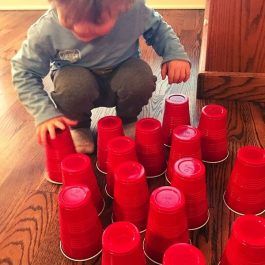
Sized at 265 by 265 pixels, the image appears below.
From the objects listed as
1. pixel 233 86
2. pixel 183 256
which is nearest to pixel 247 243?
pixel 183 256

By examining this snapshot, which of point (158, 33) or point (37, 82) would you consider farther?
point (158, 33)

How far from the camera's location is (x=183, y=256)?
55cm

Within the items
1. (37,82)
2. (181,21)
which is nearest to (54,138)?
(37,82)

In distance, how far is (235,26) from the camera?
3.54 feet

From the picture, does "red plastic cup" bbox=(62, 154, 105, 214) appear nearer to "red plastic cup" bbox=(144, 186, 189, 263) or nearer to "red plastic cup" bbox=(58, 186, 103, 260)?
"red plastic cup" bbox=(58, 186, 103, 260)

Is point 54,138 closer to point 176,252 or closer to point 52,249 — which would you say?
point 52,249

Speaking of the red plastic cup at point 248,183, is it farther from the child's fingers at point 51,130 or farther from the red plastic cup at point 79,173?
the child's fingers at point 51,130

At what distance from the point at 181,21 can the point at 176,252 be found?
1.53 meters

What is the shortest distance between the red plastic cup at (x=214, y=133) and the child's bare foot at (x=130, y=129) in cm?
19

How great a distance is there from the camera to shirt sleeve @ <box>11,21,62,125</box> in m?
0.83

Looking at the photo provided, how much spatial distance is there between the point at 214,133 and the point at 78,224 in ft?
1.29

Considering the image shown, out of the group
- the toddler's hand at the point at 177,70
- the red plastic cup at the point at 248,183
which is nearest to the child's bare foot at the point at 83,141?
the toddler's hand at the point at 177,70

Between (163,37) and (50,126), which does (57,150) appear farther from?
(163,37)

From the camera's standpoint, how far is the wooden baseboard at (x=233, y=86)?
113 cm
